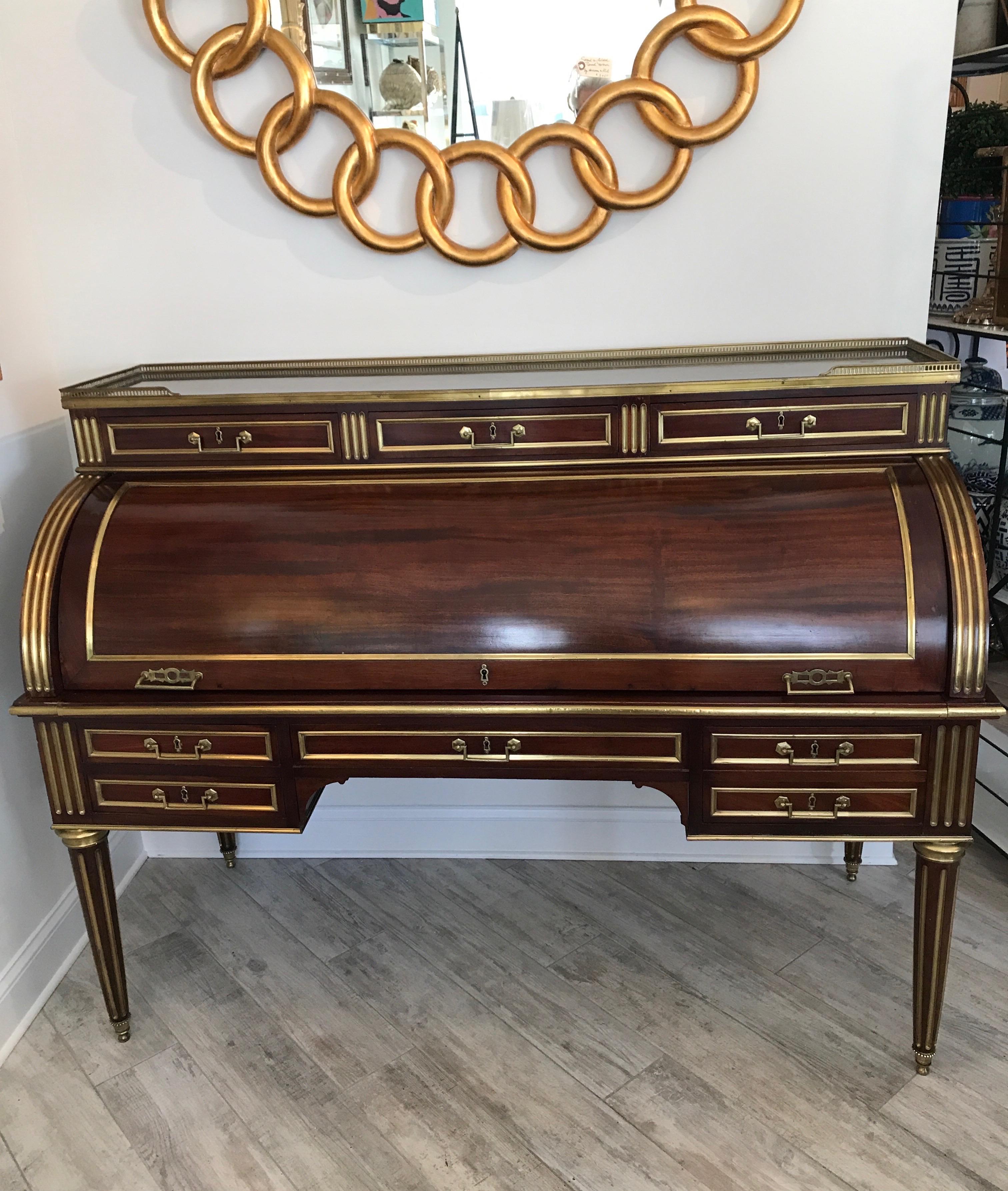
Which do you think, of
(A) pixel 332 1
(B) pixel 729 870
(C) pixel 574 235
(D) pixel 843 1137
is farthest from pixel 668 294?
(D) pixel 843 1137

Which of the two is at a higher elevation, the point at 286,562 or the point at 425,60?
the point at 425,60

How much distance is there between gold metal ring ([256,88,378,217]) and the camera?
2033 mm

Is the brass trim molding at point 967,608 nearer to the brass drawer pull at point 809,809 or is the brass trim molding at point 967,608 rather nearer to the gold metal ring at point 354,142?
the brass drawer pull at point 809,809

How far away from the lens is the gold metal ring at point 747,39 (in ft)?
6.20

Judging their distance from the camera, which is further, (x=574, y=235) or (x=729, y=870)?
(x=729, y=870)

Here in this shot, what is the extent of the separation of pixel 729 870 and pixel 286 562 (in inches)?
55.9

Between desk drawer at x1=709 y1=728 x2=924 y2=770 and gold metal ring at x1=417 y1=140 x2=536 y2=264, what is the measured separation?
1138 mm

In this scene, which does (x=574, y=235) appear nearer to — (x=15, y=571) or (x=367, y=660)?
(x=367, y=660)

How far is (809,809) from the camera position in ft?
5.63

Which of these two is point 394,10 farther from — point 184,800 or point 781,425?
point 184,800

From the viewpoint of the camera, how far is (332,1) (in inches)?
78.7

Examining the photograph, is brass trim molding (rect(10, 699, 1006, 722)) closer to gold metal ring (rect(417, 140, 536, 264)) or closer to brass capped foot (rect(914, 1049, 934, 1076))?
brass capped foot (rect(914, 1049, 934, 1076))

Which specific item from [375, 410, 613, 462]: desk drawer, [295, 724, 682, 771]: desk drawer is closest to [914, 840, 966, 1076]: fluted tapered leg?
[295, 724, 682, 771]: desk drawer

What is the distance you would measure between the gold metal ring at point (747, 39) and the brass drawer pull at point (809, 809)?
1425 millimetres
